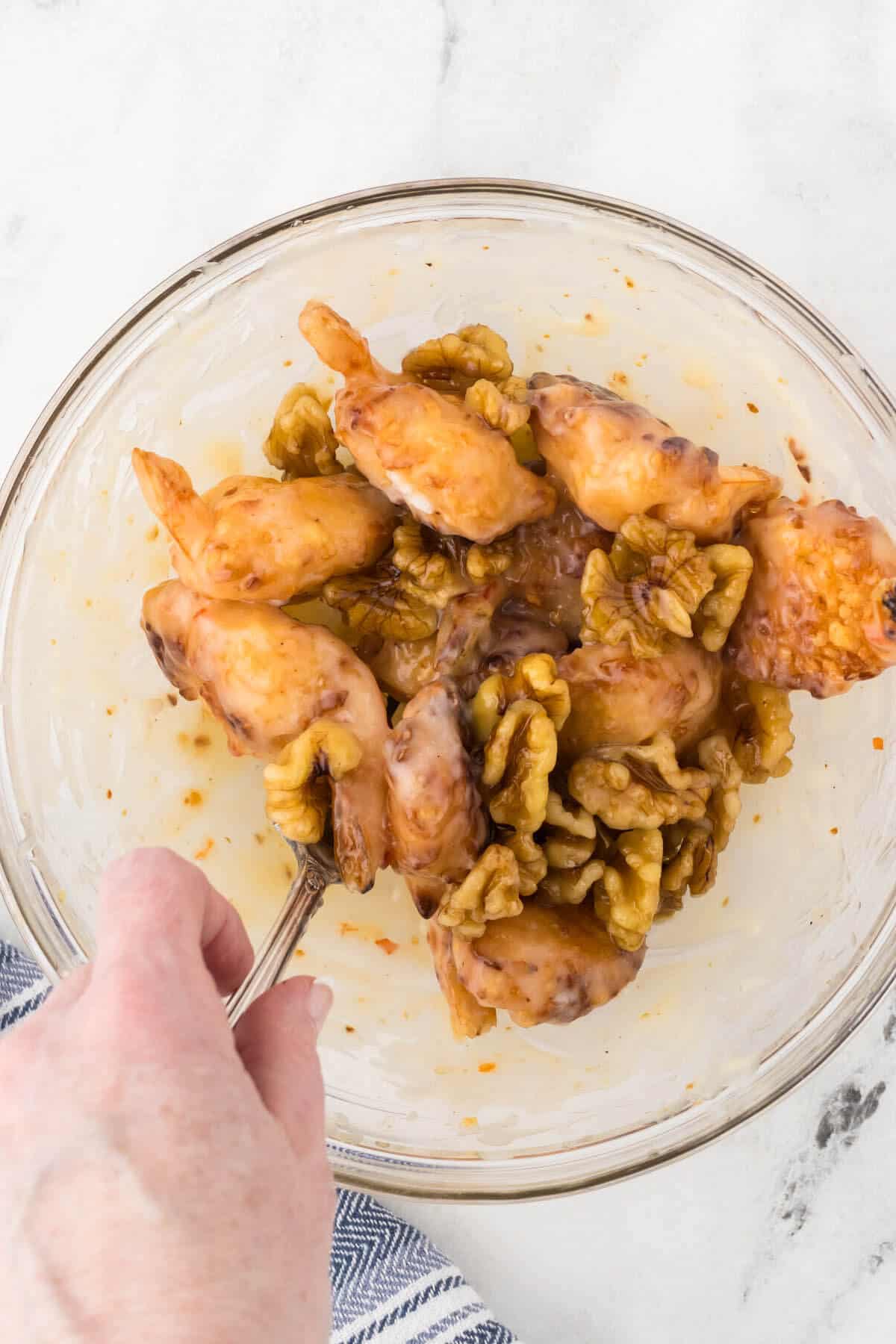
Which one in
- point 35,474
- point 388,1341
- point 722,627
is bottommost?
point 388,1341

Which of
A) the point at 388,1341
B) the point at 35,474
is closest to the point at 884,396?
the point at 35,474

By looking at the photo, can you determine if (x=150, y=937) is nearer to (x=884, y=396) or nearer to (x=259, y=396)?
(x=259, y=396)

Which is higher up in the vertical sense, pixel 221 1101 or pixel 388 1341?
pixel 221 1101

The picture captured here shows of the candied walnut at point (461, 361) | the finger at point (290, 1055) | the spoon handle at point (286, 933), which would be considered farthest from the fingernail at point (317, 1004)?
the candied walnut at point (461, 361)

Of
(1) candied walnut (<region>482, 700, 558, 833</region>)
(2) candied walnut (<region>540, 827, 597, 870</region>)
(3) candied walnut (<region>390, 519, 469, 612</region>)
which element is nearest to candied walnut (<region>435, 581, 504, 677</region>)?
(3) candied walnut (<region>390, 519, 469, 612</region>)

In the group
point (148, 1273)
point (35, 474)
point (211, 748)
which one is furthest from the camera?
point (211, 748)

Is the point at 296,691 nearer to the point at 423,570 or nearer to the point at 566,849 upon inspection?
the point at 423,570

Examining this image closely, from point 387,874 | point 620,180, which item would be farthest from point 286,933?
point 620,180
